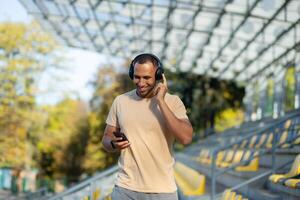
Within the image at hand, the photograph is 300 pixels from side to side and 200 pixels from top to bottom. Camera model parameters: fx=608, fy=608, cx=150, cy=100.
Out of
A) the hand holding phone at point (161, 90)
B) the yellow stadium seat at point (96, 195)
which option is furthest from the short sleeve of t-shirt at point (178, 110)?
the yellow stadium seat at point (96, 195)

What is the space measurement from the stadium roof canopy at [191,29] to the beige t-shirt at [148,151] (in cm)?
1634

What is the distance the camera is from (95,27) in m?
30.2

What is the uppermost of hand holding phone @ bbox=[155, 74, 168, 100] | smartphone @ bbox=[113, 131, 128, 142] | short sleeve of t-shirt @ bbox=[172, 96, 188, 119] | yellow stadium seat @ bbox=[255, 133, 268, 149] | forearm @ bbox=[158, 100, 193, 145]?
hand holding phone @ bbox=[155, 74, 168, 100]

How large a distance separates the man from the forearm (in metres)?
0.03

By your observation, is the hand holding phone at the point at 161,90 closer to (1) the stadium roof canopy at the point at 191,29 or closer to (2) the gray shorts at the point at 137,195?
(2) the gray shorts at the point at 137,195

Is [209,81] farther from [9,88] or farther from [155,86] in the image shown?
[155,86]

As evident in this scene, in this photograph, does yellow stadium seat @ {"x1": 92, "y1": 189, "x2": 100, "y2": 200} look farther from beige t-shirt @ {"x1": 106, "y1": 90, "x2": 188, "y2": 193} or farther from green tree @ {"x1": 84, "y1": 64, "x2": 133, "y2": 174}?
green tree @ {"x1": 84, "y1": 64, "x2": 133, "y2": 174}

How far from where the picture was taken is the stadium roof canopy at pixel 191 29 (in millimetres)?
21609

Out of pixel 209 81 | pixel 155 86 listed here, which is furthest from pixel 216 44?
pixel 155 86

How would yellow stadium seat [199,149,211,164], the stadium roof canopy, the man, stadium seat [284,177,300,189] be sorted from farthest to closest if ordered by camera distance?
the stadium roof canopy < yellow stadium seat [199,149,211,164] < stadium seat [284,177,300,189] < the man

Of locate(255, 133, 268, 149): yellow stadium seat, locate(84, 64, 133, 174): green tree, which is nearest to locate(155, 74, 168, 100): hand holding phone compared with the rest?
locate(255, 133, 268, 149): yellow stadium seat

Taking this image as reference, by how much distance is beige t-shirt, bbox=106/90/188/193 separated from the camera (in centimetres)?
320

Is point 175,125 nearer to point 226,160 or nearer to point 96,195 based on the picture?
point 96,195

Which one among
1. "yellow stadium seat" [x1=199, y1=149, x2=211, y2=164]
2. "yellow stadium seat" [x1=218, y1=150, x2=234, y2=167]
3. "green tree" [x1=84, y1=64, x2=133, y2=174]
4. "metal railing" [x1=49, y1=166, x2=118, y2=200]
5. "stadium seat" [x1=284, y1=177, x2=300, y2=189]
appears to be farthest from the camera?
"green tree" [x1=84, y1=64, x2=133, y2=174]
